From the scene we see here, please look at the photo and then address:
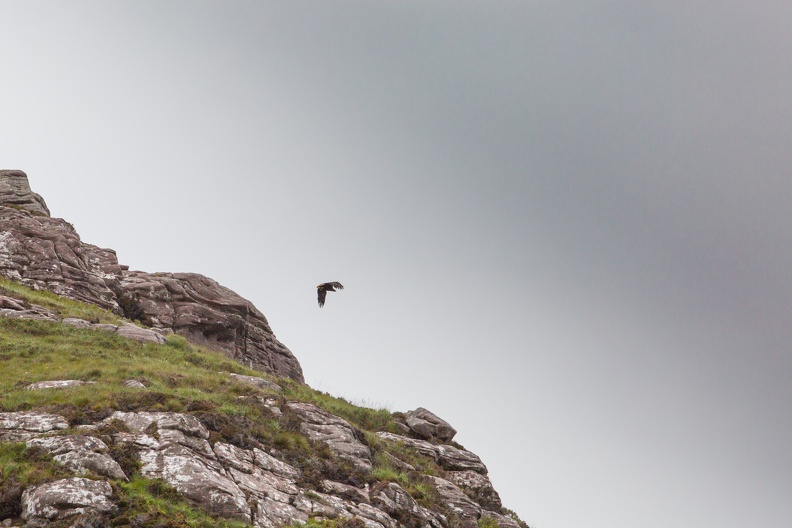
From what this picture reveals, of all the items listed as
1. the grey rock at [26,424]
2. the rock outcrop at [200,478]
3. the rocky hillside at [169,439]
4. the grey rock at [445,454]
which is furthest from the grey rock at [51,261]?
the rock outcrop at [200,478]

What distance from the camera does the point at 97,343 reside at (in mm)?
28656

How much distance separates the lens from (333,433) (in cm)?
2342

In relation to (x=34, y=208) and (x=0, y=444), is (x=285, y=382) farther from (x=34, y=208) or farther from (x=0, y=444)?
(x=34, y=208)

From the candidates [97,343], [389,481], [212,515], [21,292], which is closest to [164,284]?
[21,292]

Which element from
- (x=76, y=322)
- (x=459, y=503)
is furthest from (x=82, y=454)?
(x=76, y=322)

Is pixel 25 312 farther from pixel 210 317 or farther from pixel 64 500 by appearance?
pixel 64 500

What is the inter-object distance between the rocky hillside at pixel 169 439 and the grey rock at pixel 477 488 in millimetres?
64

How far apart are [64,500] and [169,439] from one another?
3.88 m

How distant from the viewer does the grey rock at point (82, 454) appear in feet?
50.2

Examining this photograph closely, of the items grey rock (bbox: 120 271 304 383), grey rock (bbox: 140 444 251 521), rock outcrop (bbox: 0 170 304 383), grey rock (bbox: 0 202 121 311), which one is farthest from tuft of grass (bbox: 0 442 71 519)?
grey rock (bbox: 120 271 304 383)

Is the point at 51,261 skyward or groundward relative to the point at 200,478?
skyward

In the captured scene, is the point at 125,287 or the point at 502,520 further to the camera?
the point at 125,287

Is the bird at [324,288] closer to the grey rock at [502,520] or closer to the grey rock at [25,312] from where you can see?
the grey rock at [25,312]

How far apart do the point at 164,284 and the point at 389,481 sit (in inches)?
1080
